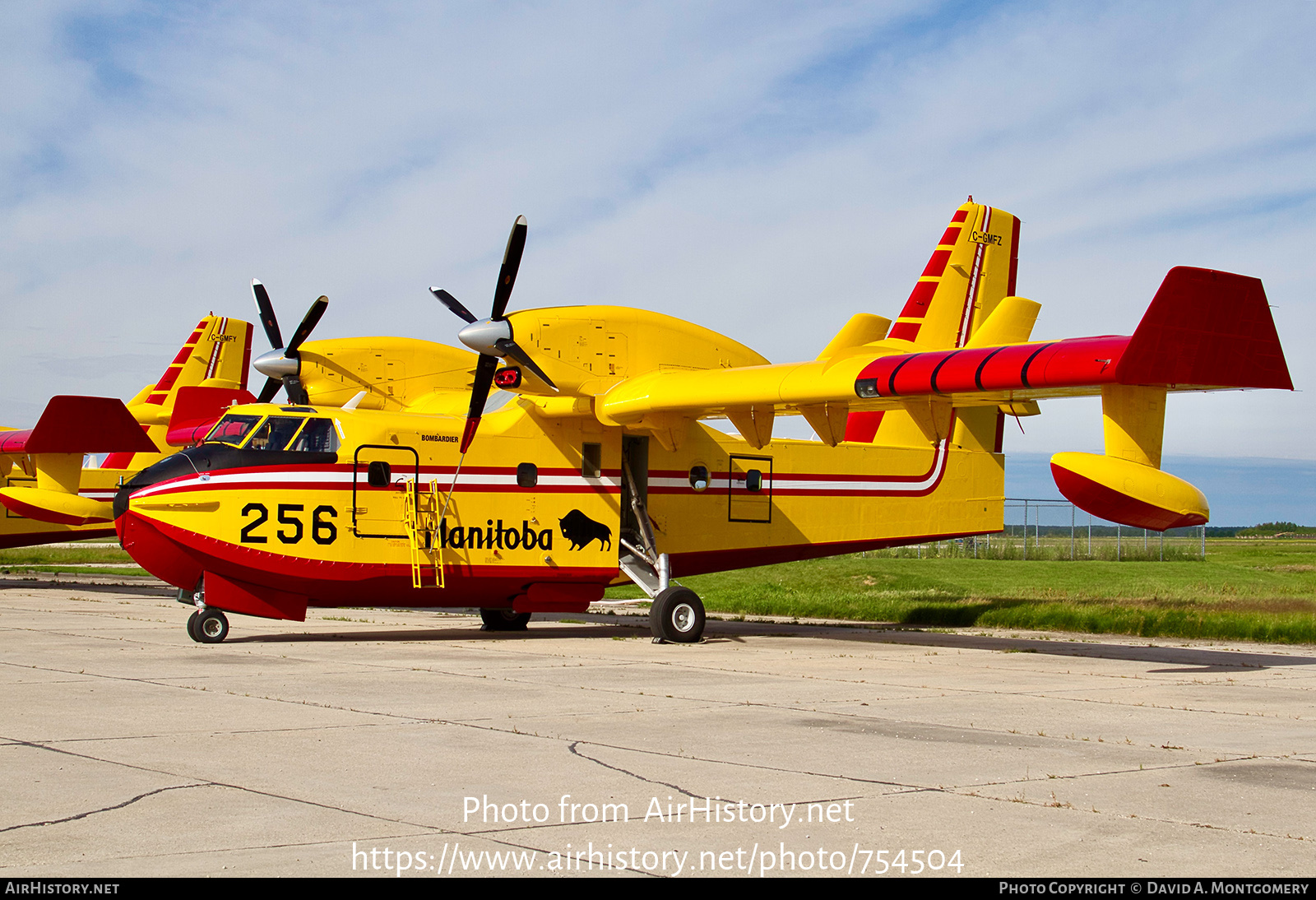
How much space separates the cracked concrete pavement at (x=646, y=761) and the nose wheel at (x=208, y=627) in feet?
2.25

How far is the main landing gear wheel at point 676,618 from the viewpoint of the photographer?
18516 millimetres

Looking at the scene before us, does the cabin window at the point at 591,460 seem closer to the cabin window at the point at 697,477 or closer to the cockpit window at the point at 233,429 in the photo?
the cabin window at the point at 697,477

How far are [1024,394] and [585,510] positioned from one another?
7253 millimetres

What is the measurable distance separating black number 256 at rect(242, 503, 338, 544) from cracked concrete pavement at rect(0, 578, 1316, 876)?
1.60 metres

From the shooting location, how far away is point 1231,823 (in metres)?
6.43

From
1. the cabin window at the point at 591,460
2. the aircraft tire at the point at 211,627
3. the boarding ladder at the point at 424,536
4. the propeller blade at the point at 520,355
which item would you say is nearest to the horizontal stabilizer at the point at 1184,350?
the propeller blade at the point at 520,355

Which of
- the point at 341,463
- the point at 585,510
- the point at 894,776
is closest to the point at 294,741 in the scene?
the point at 894,776

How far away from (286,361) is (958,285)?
11953 mm

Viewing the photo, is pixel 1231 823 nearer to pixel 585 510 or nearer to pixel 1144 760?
pixel 1144 760

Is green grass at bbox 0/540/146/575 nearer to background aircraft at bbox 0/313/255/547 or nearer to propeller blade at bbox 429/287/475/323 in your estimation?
background aircraft at bbox 0/313/255/547

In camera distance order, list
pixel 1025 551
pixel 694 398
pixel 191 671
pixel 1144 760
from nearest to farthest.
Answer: pixel 1144 760
pixel 191 671
pixel 694 398
pixel 1025 551

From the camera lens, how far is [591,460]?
1931cm

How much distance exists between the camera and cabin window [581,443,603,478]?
63.2ft

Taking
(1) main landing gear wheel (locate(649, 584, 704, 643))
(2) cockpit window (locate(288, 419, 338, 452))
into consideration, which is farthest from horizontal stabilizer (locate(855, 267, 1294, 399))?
(2) cockpit window (locate(288, 419, 338, 452))
